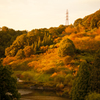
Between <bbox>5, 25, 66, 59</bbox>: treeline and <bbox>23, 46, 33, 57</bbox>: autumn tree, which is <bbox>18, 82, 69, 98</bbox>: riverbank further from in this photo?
<bbox>5, 25, 66, 59</bbox>: treeline

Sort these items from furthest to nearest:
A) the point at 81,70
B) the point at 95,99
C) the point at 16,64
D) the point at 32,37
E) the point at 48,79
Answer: the point at 32,37
the point at 16,64
the point at 48,79
the point at 81,70
the point at 95,99

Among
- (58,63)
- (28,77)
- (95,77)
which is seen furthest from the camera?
(58,63)

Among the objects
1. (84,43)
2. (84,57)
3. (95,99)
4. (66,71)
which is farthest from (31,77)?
(95,99)

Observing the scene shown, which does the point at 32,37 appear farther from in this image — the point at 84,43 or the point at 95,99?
the point at 95,99

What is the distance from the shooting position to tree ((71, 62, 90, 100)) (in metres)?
17.1

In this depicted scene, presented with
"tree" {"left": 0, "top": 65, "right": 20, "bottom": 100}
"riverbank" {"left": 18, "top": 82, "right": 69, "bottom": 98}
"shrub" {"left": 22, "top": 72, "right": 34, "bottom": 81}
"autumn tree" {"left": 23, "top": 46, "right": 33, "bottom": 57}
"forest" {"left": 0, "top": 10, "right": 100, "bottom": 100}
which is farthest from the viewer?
"autumn tree" {"left": 23, "top": 46, "right": 33, "bottom": 57}

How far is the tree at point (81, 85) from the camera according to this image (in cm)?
1706

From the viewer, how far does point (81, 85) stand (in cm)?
1755

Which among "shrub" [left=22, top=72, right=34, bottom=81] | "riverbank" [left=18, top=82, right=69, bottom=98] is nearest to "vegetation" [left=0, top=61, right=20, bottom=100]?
"riverbank" [left=18, top=82, right=69, bottom=98]

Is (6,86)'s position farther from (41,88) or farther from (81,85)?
(41,88)

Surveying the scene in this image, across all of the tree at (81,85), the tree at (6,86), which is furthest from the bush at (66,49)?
the tree at (6,86)

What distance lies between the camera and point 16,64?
46250 millimetres

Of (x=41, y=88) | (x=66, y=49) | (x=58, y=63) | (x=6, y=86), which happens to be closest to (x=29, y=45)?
(x=66, y=49)

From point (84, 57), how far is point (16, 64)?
17.4m
